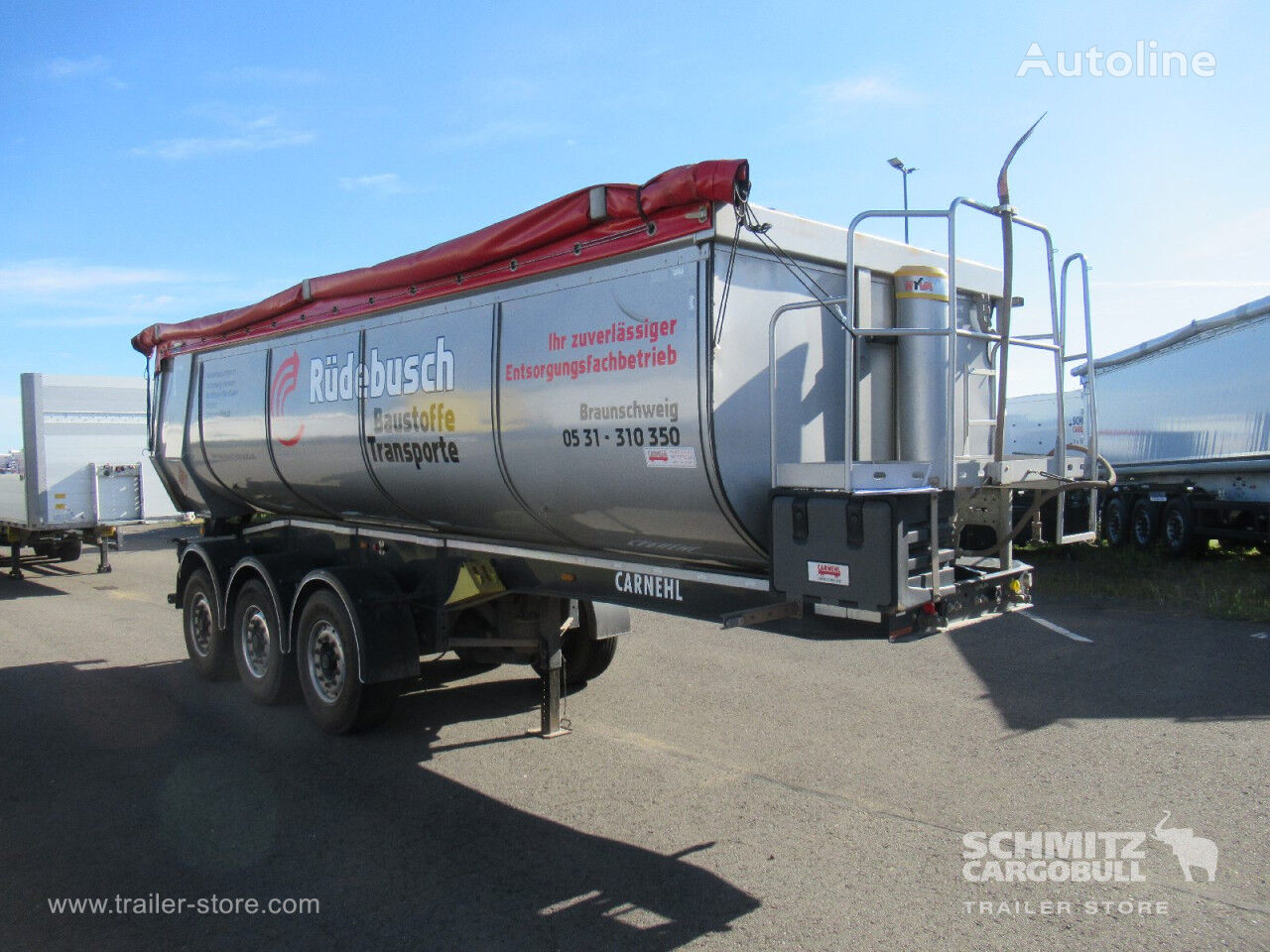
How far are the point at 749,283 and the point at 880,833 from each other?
9.06ft

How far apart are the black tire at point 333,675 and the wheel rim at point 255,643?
59 centimetres

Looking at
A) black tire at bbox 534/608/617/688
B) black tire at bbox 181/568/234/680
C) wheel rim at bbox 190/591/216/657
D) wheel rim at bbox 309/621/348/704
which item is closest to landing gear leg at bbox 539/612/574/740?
black tire at bbox 534/608/617/688

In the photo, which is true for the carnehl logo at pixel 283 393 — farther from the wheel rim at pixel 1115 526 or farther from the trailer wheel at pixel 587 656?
the wheel rim at pixel 1115 526

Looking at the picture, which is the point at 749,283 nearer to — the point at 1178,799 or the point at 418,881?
the point at 418,881

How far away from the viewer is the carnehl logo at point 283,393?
7.42 m

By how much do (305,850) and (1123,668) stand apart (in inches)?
258

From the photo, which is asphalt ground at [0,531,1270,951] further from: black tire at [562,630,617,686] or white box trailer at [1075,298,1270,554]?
white box trailer at [1075,298,1270,554]

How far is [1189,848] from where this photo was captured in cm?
446

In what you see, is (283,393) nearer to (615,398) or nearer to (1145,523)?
(615,398)

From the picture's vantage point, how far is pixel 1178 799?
5.03 m

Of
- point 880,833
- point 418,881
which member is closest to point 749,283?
point 880,833

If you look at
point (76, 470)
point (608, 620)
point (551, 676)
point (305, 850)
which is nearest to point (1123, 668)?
point (608, 620)

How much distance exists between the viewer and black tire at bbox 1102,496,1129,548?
17469 mm

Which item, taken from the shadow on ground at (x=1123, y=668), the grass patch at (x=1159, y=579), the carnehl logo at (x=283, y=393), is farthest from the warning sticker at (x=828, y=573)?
the grass patch at (x=1159, y=579)
